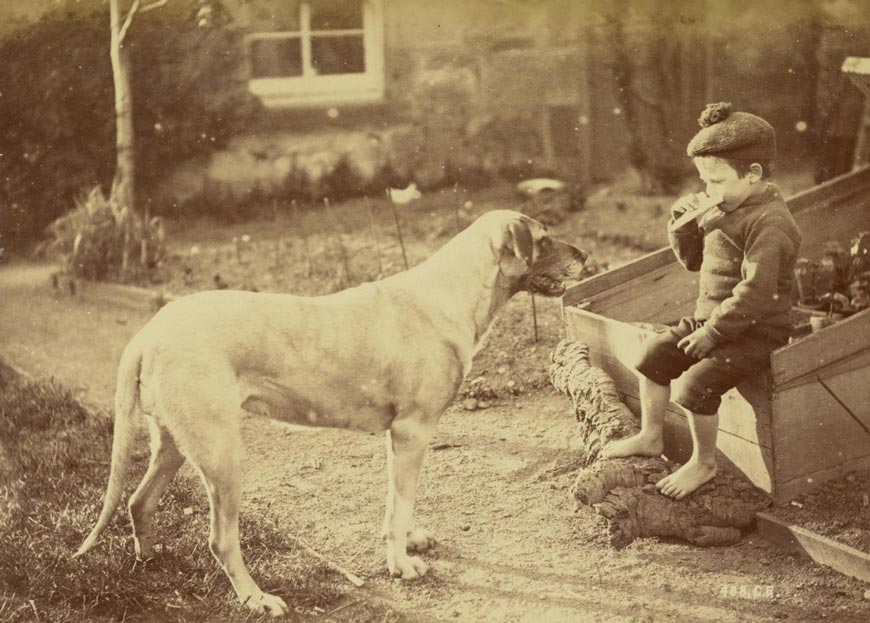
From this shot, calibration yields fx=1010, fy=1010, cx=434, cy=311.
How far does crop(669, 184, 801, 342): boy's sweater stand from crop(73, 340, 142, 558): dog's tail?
248 centimetres

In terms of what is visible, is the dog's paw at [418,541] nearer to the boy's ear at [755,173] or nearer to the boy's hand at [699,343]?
the boy's hand at [699,343]

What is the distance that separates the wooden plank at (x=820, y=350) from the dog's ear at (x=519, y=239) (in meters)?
1.26

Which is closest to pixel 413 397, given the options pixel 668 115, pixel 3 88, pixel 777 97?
pixel 3 88

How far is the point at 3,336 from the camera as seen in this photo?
7012 millimetres

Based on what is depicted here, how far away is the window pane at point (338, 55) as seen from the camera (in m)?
8.15

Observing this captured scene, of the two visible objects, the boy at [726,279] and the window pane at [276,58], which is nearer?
the boy at [726,279]

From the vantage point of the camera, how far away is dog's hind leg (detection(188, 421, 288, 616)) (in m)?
3.96

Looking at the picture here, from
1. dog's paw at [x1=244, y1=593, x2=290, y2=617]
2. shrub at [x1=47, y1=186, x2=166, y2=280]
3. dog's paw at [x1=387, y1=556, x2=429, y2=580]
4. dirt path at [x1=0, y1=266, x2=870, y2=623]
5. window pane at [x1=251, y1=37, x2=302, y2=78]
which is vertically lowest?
dirt path at [x1=0, y1=266, x2=870, y2=623]

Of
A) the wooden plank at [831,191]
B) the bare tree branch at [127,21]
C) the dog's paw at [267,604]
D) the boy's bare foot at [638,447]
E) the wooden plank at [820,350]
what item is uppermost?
the bare tree branch at [127,21]

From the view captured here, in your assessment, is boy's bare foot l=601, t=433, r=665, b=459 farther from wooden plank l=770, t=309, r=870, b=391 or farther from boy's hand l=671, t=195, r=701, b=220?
boy's hand l=671, t=195, r=701, b=220

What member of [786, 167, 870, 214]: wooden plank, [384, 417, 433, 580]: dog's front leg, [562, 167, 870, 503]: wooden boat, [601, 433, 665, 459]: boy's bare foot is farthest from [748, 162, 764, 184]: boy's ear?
[786, 167, 870, 214]: wooden plank

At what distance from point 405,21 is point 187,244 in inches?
112

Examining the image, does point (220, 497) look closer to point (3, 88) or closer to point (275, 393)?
point (275, 393)

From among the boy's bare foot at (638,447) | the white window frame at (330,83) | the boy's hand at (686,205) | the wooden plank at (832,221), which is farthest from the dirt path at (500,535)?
the white window frame at (330,83)
